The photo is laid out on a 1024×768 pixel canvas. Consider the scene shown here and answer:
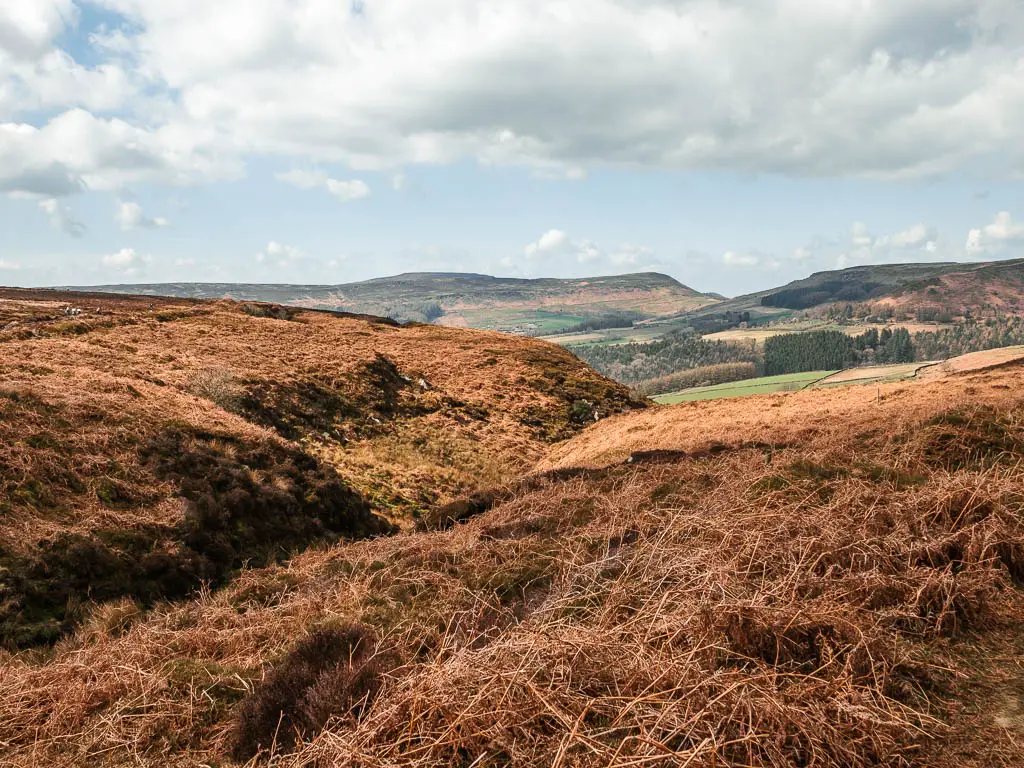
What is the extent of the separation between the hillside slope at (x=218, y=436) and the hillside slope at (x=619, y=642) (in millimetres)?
1214

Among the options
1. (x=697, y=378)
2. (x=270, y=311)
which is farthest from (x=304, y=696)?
(x=697, y=378)

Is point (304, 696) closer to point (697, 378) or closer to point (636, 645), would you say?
point (636, 645)

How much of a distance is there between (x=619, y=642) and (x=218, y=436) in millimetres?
14722

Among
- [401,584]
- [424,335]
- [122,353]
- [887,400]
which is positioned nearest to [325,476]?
[401,584]

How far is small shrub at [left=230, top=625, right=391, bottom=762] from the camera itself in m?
4.41

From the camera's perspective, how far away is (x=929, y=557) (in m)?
5.92

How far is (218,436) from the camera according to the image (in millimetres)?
16312

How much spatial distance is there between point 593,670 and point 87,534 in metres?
10.2

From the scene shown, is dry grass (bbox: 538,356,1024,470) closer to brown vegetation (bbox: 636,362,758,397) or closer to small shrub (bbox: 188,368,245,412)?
small shrub (bbox: 188,368,245,412)

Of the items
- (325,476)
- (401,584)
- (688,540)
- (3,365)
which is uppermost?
(3,365)

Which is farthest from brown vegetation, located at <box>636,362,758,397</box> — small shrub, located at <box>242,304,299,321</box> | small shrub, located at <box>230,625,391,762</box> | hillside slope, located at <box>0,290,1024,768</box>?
small shrub, located at <box>230,625,391,762</box>

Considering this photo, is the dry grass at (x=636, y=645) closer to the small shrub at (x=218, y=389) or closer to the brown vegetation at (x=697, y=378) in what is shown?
the small shrub at (x=218, y=389)

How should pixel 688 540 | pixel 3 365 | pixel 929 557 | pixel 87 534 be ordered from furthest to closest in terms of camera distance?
pixel 3 365
pixel 87 534
pixel 688 540
pixel 929 557

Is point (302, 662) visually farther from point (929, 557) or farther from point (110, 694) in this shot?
point (929, 557)
